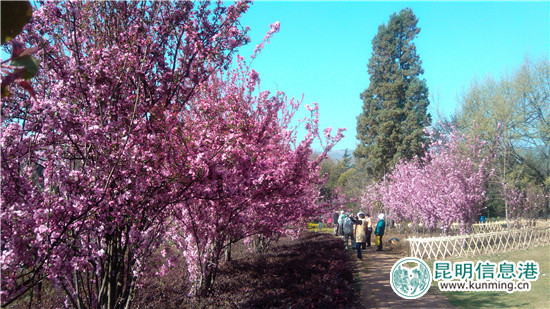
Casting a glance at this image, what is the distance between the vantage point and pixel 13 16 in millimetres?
1248

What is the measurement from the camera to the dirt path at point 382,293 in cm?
641

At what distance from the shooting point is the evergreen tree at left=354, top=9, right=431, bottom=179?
25.1 m

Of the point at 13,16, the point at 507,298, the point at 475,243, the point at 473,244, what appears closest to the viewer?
the point at 13,16

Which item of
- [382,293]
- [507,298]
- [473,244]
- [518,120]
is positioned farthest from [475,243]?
[518,120]

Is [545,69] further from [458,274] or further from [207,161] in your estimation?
[207,161]

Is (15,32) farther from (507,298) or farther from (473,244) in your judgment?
(473,244)

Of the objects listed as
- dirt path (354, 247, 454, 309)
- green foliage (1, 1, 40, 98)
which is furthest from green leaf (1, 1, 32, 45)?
dirt path (354, 247, 454, 309)

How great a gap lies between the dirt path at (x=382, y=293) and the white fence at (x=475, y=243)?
1610mm

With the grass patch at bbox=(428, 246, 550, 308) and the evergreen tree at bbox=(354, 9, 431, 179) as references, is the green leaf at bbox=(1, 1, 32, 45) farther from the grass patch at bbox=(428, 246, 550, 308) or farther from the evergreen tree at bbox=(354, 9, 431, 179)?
the evergreen tree at bbox=(354, 9, 431, 179)

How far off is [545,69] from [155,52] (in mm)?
23402

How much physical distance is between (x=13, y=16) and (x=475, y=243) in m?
13.5

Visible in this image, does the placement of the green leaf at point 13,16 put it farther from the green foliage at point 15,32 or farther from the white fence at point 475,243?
the white fence at point 475,243

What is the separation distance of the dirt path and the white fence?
161 centimetres

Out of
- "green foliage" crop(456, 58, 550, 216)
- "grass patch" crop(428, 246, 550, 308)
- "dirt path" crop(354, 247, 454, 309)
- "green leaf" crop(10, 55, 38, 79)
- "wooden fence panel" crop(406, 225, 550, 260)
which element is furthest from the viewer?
"green foliage" crop(456, 58, 550, 216)
